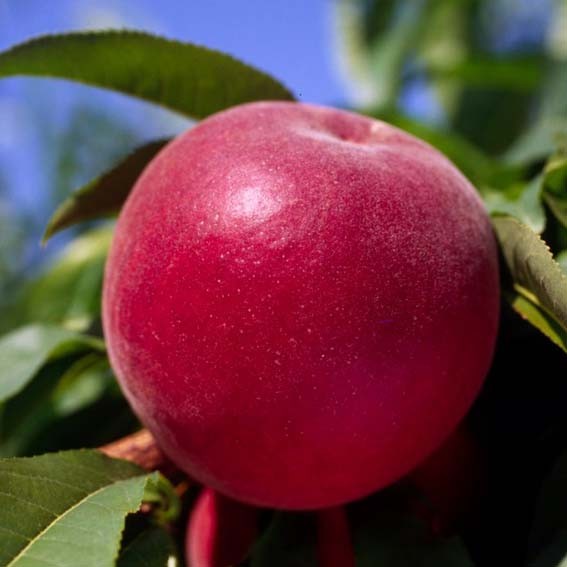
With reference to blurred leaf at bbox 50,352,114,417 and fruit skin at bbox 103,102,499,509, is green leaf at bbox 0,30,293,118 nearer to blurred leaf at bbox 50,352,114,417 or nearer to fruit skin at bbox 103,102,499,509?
fruit skin at bbox 103,102,499,509

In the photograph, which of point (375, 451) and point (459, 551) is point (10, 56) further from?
point (459, 551)

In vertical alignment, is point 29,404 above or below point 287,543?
below

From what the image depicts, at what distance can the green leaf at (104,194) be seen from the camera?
85 centimetres

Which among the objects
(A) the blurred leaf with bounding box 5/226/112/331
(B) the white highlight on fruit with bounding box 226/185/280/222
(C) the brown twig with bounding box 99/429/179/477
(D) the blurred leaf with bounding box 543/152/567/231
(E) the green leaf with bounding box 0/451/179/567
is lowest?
(A) the blurred leaf with bounding box 5/226/112/331

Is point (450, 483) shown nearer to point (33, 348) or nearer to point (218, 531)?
point (218, 531)

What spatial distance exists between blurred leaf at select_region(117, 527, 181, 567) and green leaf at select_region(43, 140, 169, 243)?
363mm

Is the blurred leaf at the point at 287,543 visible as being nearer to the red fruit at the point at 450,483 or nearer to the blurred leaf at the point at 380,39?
the red fruit at the point at 450,483

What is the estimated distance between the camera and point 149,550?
626 mm

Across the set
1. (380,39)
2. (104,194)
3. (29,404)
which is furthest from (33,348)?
(380,39)

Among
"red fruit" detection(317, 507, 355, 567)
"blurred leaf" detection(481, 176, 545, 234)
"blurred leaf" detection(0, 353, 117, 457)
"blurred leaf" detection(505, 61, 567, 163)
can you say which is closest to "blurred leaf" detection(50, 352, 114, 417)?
"blurred leaf" detection(0, 353, 117, 457)

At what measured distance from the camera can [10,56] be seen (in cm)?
79

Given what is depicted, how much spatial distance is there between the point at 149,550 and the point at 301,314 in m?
0.21

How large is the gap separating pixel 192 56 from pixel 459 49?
2.29m

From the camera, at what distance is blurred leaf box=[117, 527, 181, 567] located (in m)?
0.61
